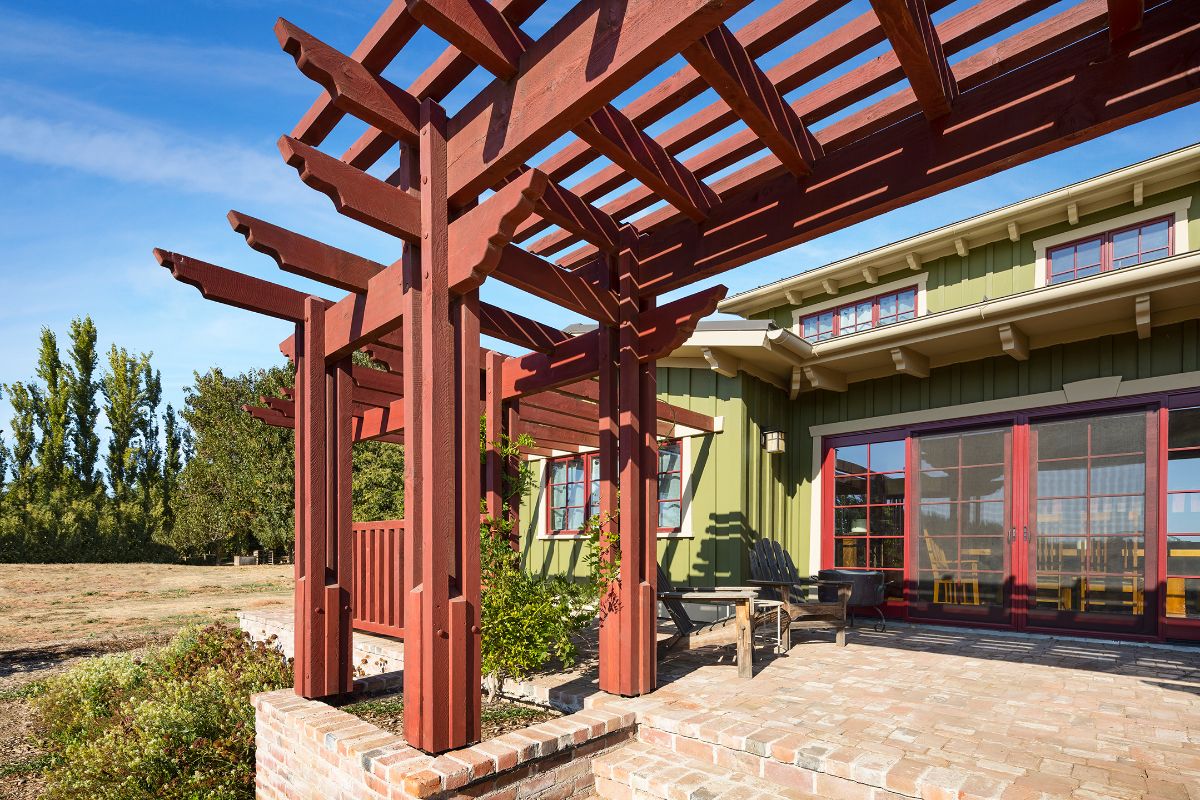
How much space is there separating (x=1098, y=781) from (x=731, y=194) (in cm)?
320

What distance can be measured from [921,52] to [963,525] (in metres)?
5.70

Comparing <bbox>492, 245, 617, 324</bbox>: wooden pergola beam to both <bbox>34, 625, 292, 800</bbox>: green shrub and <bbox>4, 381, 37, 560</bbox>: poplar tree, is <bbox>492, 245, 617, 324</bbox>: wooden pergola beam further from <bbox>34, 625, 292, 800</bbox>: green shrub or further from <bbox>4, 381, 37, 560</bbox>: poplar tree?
<bbox>4, 381, 37, 560</bbox>: poplar tree

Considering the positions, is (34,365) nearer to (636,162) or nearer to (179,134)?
(179,134)

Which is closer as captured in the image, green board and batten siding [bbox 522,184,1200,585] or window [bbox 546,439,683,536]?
green board and batten siding [bbox 522,184,1200,585]

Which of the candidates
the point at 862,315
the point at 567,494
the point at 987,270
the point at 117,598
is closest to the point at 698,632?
the point at 567,494

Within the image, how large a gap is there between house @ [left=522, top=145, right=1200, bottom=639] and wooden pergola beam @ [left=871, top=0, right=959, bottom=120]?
3.63m

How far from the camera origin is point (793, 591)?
720 cm

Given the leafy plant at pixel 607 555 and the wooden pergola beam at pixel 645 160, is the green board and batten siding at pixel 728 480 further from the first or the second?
the wooden pergola beam at pixel 645 160

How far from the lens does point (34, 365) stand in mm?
22266

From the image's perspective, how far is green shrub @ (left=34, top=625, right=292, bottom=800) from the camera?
159 inches

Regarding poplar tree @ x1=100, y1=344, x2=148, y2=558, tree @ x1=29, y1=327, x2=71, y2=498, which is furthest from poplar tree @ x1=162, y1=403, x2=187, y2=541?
tree @ x1=29, y1=327, x2=71, y2=498

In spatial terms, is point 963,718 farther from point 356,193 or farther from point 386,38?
point 386,38

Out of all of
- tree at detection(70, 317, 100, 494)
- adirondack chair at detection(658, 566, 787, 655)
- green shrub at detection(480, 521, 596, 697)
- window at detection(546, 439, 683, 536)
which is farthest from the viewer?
tree at detection(70, 317, 100, 494)

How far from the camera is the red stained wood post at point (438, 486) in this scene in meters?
2.94
